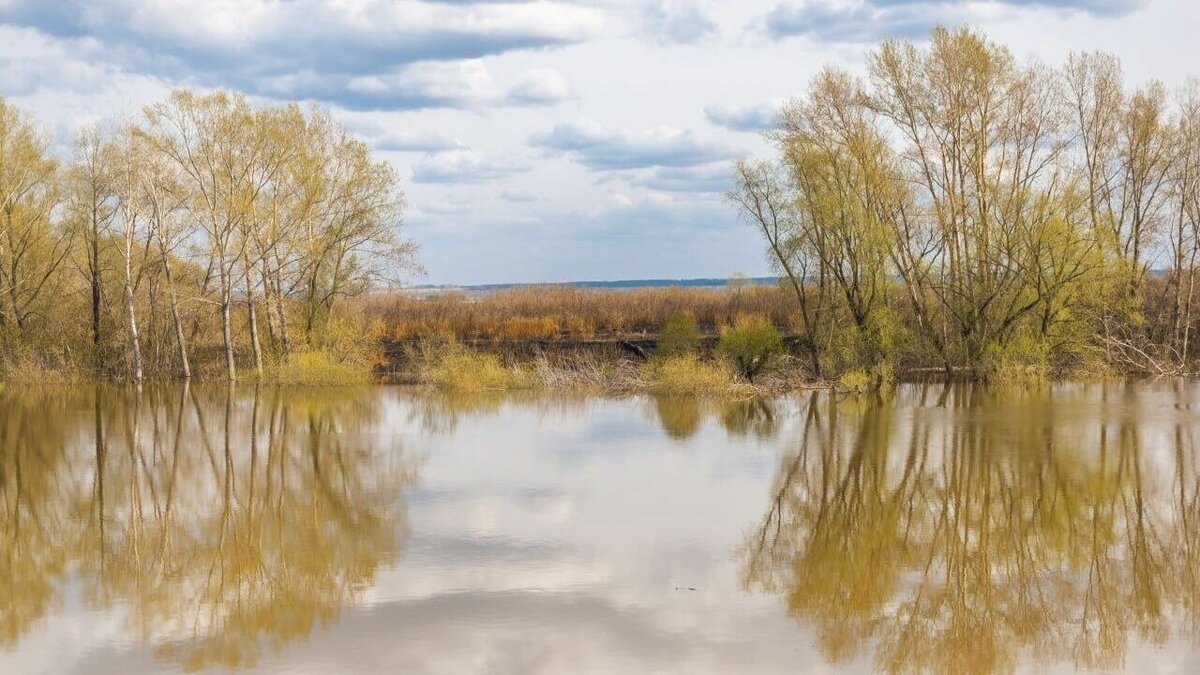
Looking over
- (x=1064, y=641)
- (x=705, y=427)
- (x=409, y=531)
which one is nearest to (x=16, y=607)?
(x=409, y=531)

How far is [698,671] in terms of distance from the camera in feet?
25.6

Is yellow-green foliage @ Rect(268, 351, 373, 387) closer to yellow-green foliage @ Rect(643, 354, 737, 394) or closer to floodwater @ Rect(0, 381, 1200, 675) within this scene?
yellow-green foliage @ Rect(643, 354, 737, 394)

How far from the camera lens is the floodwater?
8320 millimetres

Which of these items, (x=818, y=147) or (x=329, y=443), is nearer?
(x=329, y=443)

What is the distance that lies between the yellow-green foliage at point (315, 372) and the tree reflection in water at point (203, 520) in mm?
6788

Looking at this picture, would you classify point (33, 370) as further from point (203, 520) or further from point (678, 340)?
point (203, 520)

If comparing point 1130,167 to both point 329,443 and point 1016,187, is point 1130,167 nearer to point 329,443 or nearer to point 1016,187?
point 1016,187

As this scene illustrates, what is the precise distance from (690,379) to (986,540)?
49.9 feet

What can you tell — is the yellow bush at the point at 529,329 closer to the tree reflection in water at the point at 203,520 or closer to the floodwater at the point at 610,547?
the tree reflection in water at the point at 203,520

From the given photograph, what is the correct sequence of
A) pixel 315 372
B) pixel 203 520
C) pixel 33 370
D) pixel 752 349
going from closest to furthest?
1. pixel 203 520
2. pixel 752 349
3. pixel 315 372
4. pixel 33 370

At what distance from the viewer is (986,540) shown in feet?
38.4

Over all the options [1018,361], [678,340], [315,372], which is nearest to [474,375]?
[315,372]

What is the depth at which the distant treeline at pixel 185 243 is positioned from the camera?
30656 millimetres

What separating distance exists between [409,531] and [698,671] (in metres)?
5.31
